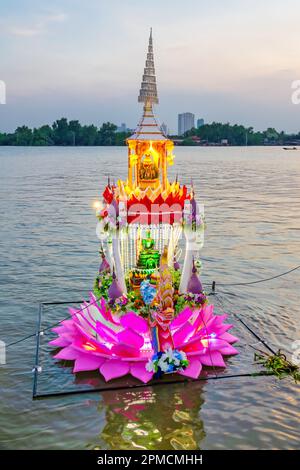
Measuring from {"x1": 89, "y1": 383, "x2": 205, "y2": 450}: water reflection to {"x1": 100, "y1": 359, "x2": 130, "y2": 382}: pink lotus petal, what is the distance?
0.37 m

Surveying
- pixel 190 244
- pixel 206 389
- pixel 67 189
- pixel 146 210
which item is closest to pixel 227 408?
pixel 206 389

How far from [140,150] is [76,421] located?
6528mm

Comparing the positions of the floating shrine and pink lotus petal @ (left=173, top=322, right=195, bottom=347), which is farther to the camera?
pink lotus petal @ (left=173, top=322, right=195, bottom=347)

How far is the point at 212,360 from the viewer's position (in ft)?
39.6

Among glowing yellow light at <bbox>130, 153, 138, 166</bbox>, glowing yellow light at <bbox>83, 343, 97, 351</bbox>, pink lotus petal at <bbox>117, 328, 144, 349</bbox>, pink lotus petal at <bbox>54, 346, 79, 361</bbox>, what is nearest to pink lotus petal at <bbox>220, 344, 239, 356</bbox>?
pink lotus petal at <bbox>117, 328, 144, 349</bbox>

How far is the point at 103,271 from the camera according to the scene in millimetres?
12938

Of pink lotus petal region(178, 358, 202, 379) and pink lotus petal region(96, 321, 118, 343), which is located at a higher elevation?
pink lotus petal region(96, 321, 118, 343)

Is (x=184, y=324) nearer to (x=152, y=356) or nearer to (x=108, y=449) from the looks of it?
(x=152, y=356)

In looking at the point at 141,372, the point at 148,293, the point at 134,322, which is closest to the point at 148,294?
the point at 148,293

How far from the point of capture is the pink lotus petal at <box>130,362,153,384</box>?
439 inches

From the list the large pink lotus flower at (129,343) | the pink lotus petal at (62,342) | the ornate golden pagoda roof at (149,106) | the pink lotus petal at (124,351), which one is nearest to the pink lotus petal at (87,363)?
the large pink lotus flower at (129,343)

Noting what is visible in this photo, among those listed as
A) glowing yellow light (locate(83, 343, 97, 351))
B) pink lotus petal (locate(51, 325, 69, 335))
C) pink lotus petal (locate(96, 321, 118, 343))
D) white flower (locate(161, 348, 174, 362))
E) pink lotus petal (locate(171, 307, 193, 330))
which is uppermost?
pink lotus petal (locate(171, 307, 193, 330))

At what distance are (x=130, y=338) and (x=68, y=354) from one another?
193 cm

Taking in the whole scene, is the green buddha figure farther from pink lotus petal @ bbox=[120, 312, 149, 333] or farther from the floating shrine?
pink lotus petal @ bbox=[120, 312, 149, 333]
